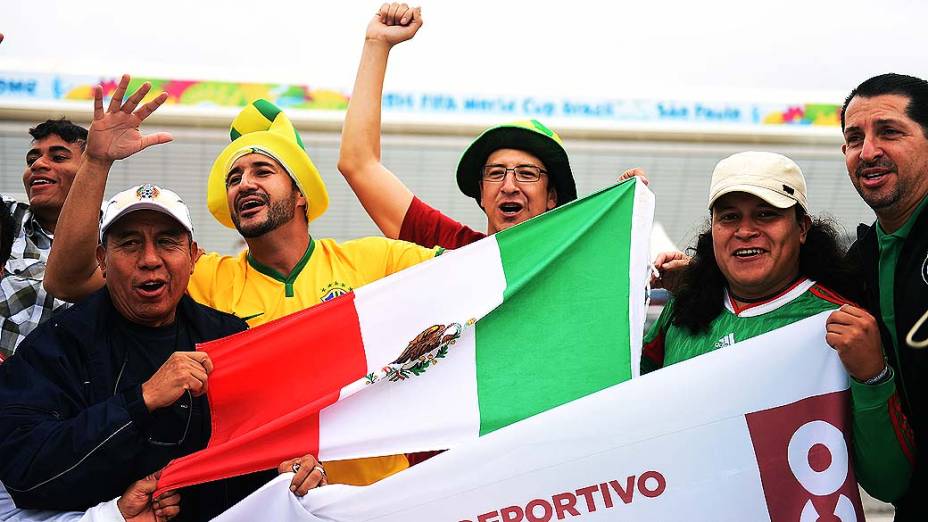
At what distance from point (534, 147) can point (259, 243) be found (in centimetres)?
128

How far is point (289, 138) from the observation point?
4.95m

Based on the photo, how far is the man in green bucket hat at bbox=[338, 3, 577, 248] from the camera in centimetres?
485

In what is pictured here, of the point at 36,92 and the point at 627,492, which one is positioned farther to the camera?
the point at 36,92

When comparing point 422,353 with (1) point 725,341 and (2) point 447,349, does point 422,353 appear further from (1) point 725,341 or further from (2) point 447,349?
(1) point 725,341

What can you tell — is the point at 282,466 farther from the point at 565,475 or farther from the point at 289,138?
the point at 289,138

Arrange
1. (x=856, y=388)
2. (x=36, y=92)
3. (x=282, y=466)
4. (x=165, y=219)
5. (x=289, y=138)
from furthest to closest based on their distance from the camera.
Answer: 1. (x=36, y=92)
2. (x=289, y=138)
3. (x=165, y=219)
4. (x=282, y=466)
5. (x=856, y=388)

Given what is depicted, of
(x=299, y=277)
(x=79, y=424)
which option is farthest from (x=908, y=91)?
(x=79, y=424)

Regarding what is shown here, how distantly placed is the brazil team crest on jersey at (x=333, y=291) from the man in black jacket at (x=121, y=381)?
406 millimetres

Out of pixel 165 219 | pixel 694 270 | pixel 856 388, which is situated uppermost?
pixel 165 219

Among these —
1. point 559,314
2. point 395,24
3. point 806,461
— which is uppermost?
point 395,24

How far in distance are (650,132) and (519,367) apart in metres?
7.10

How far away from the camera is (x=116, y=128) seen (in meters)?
4.06

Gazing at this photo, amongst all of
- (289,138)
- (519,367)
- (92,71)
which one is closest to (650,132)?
(92,71)

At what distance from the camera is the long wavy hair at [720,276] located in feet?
12.7
